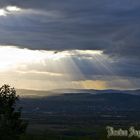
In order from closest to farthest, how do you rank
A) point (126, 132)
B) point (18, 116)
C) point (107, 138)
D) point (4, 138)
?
→ point (107, 138), point (126, 132), point (4, 138), point (18, 116)

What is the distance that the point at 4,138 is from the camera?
85625 millimetres

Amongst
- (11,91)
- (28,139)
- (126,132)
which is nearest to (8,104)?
(11,91)

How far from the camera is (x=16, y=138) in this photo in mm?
87625

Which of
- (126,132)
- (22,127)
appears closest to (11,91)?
(22,127)

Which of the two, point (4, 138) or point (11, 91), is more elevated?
point (11, 91)

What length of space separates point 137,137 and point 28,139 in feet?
117

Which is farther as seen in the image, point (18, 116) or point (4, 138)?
point (18, 116)

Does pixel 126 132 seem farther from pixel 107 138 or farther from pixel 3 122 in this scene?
pixel 3 122

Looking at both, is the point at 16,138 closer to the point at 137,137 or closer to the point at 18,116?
the point at 18,116

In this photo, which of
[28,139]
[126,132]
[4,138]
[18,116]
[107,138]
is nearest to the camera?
[107,138]

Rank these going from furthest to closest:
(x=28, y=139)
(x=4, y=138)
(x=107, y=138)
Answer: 1. (x=28, y=139)
2. (x=4, y=138)
3. (x=107, y=138)

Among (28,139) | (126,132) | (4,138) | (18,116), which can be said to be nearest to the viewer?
(126,132)

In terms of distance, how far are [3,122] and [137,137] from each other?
28.8m

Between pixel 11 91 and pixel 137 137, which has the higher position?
pixel 11 91
